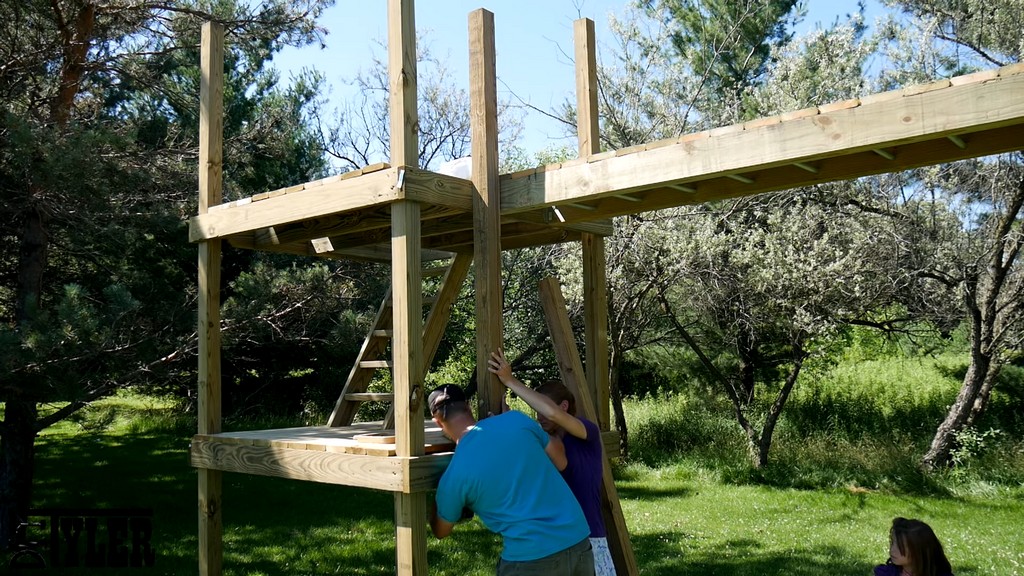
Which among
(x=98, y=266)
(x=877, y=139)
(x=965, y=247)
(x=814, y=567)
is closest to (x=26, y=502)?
(x=98, y=266)

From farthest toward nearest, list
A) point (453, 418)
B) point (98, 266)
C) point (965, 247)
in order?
point (965, 247)
point (98, 266)
point (453, 418)

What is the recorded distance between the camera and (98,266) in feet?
29.5

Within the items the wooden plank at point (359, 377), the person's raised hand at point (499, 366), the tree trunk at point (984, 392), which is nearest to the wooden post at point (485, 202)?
the person's raised hand at point (499, 366)

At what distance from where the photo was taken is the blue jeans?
128 inches

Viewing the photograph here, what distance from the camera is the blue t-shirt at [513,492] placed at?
3.26 metres

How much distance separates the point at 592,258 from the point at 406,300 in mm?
1610

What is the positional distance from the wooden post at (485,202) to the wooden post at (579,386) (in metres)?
0.34

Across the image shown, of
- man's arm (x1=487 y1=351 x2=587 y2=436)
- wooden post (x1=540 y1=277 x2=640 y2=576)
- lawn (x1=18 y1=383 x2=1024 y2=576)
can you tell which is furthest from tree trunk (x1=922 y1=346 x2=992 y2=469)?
man's arm (x1=487 y1=351 x2=587 y2=436)

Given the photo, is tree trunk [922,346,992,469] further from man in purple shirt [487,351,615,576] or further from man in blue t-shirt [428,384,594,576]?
man in blue t-shirt [428,384,594,576]

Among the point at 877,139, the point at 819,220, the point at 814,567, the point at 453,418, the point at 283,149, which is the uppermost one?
the point at 283,149

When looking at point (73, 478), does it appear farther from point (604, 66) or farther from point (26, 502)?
point (604, 66)

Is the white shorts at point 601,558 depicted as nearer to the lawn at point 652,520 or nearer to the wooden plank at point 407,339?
the wooden plank at point 407,339

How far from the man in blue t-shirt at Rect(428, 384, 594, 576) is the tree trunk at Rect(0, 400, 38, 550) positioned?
6.09 metres

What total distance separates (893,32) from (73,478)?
12651mm
